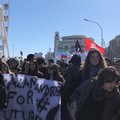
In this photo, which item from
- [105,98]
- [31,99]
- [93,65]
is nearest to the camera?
[105,98]

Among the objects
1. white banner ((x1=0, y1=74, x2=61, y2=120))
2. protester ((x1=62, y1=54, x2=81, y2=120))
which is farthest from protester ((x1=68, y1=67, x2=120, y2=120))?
protester ((x1=62, y1=54, x2=81, y2=120))

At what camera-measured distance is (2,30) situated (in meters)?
97.8

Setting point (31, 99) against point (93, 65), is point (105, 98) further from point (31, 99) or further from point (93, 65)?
point (31, 99)

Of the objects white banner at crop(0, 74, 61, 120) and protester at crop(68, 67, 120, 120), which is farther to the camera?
white banner at crop(0, 74, 61, 120)

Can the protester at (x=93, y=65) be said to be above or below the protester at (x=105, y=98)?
above

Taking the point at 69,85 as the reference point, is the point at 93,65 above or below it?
above

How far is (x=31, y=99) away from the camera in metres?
7.36

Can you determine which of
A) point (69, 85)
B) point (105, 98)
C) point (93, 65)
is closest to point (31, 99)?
point (69, 85)

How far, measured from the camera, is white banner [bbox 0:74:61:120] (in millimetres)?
7243

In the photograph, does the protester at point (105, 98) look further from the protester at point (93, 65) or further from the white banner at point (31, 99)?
the white banner at point (31, 99)

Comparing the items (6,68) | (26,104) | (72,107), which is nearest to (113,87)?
(72,107)

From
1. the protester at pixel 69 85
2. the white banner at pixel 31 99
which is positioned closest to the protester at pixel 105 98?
the white banner at pixel 31 99

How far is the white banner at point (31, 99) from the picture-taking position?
23.8ft

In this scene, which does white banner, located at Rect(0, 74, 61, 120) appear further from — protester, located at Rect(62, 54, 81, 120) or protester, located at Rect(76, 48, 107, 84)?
protester, located at Rect(76, 48, 107, 84)
